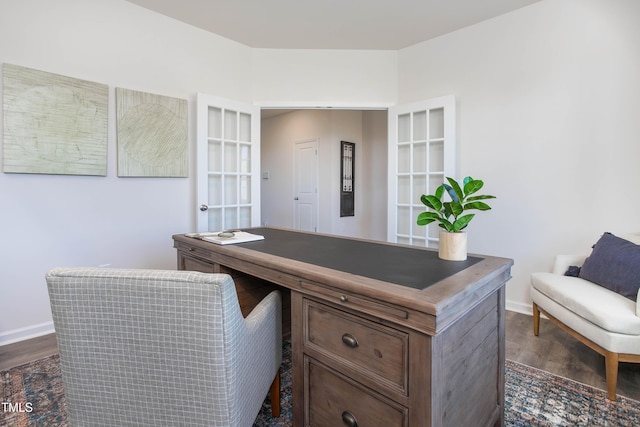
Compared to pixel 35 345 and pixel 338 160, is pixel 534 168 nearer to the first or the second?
pixel 338 160

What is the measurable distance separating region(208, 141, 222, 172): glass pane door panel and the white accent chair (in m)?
2.95

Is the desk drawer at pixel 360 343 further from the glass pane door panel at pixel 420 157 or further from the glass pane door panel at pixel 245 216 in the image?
the glass pane door panel at pixel 420 157

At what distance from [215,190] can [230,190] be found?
18 centimetres

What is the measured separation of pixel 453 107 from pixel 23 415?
12.1 ft

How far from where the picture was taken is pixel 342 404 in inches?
42.1

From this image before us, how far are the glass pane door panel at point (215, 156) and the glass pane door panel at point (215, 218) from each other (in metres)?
0.41

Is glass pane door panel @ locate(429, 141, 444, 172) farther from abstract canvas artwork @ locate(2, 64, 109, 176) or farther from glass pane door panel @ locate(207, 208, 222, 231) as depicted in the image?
abstract canvas artwork @ locate(2, 64, 109, 176)

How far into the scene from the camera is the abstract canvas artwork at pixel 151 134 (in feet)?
8.73

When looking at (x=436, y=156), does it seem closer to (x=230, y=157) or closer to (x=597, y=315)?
(x=597, y=315)

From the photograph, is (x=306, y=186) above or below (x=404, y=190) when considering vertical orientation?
above

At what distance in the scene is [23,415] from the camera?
147 centimetres

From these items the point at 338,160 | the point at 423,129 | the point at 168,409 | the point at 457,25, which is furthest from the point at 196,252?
the point at 338,160

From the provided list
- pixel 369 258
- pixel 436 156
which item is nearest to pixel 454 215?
pixel 369 258

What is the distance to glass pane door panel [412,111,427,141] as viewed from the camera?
3.38 metres
